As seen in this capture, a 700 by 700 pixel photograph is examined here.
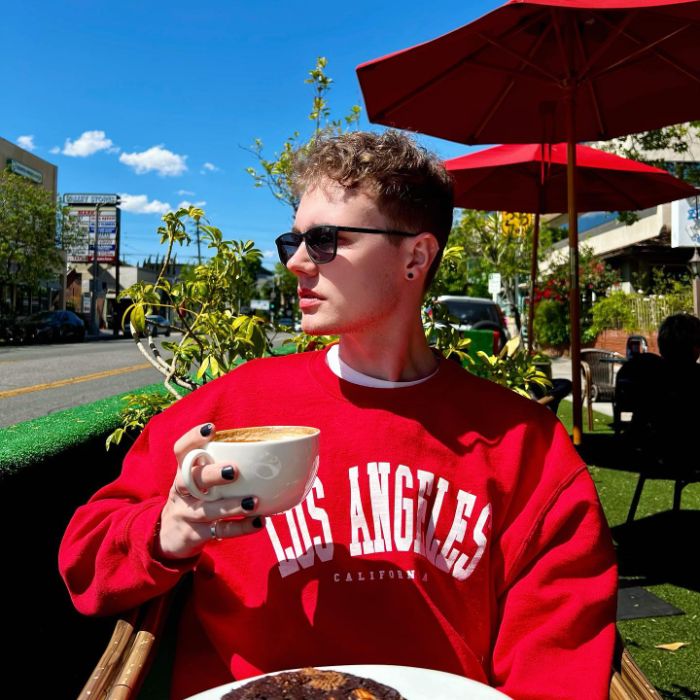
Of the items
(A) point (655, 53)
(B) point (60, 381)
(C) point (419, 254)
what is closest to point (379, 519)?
(C) point (419, 254)

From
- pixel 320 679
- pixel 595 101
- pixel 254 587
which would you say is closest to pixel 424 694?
pixel 320 679

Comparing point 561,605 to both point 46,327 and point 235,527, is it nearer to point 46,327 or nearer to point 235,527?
point 235,527

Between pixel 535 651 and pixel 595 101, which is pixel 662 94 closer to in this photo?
pixel 595 101

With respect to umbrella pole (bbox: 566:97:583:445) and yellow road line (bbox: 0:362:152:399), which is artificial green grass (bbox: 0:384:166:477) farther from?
yellow road line (bbox: 0:362:152:399)

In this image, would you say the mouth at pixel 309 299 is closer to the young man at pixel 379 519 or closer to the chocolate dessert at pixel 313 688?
the young man at pixel 379 519

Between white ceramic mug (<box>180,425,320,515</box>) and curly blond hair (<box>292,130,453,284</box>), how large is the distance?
61 cm

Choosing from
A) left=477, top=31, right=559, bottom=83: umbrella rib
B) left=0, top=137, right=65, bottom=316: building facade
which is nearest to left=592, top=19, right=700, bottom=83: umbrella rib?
left=477, top=31, right=559, bottom=83: umbrella rib

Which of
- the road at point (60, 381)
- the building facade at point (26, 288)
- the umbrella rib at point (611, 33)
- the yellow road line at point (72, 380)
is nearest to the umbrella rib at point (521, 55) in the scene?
the umbrella rib at point (611, 33)

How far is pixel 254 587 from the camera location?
1.41 m

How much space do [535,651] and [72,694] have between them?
69.8 inches

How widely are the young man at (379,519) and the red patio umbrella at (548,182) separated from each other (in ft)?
12.8

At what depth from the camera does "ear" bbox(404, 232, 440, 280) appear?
59.6 inches

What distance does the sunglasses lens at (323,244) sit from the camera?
57.0 inches

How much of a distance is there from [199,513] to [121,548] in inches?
11.0
